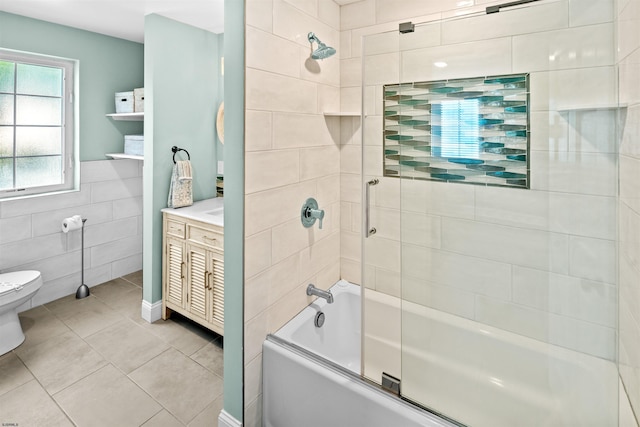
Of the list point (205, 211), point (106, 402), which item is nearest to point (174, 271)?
point (205, 211)

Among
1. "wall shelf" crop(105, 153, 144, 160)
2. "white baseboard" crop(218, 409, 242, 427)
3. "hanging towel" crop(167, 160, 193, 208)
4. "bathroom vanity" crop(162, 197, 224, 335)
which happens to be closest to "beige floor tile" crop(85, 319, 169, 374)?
"bathroom vanity" crop(162, 197, 224, 335)

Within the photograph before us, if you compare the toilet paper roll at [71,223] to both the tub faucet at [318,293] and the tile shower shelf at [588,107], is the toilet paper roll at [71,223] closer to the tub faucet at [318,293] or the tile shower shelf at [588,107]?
the tub faucet at [318,293]

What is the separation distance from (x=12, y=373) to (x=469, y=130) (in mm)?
2969

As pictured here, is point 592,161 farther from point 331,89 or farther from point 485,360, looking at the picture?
point 331,89

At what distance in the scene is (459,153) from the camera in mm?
1348

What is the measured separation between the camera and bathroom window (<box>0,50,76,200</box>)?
2795 millimetres

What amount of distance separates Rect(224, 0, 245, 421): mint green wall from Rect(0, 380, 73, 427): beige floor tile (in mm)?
945

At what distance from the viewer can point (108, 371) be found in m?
2.18

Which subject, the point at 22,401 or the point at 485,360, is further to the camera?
the point at 22,401

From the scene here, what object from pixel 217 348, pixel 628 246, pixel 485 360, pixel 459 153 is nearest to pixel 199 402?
pixel 217 348

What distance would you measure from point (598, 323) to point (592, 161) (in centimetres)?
55

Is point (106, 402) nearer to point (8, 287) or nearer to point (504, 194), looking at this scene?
point (8, 287)

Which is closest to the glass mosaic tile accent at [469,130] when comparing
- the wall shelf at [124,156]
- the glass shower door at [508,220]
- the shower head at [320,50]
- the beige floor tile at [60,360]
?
the glass shower door at [508,220]

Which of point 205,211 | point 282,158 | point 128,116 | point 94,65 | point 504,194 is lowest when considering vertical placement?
point 205,211
